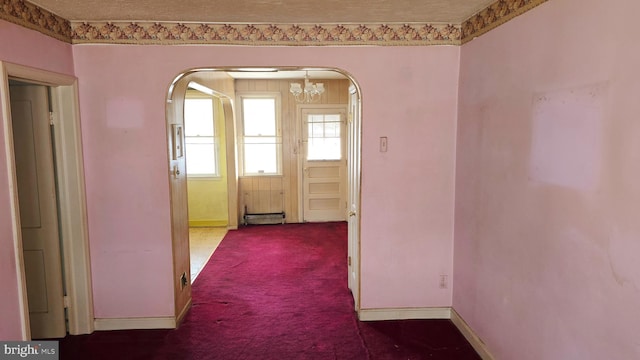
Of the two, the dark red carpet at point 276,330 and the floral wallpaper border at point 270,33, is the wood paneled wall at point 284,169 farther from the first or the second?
the floral wallpaper border at point 270,33

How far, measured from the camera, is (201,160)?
7.30m

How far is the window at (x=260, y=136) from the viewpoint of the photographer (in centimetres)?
725

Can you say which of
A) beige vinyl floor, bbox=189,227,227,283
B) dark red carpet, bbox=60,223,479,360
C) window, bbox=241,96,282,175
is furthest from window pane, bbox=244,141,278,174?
dark red carpet, bbox=60,223,479,360

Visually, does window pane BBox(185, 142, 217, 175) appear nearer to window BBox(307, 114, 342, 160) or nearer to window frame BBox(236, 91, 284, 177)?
window frame BBox(236, 91, 284, 177)

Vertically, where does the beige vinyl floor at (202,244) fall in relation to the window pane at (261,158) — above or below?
below

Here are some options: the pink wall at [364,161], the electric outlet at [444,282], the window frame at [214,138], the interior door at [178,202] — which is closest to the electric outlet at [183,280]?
the interior door at [178,202]

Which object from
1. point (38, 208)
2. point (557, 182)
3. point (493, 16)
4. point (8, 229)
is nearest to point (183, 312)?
point (38, 208)

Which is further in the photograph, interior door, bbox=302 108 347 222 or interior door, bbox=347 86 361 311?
interior door, bbox=302 108 347 222

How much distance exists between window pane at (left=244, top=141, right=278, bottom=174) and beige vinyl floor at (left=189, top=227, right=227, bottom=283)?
1.19m

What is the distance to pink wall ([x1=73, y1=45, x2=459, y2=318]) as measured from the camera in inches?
130

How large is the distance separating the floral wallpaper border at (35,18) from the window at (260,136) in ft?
13.6

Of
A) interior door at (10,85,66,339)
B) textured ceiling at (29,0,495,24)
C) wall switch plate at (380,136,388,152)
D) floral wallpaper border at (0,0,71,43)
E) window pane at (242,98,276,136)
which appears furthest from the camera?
window pane at (242,98,276,136)

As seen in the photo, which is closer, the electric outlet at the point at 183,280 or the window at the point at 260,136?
the electric outlet at the point at 183,280

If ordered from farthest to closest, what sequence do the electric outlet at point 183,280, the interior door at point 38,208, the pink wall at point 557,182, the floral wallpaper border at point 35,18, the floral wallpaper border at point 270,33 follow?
the electric outlet at point 183,280
the floral wallpaper border at point 270,33
the interior door at point 38,208
the floral wallpaper border at point 35,18
the pink wall at point 557,182
